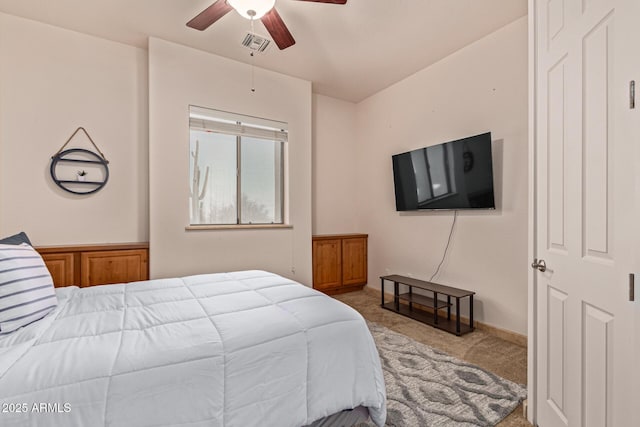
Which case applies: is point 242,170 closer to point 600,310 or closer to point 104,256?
point 104,256

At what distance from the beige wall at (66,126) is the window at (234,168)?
55 centimetres

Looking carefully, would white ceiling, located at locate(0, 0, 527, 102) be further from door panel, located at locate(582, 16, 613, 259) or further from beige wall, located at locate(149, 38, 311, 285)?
door panel, located at locate(582, 16, 613, 259)

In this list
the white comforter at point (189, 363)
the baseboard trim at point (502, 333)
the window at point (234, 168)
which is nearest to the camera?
the white comforter at point (189, 363)

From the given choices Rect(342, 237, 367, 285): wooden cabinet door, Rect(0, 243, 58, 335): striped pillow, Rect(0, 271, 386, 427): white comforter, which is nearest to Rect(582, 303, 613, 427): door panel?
Rect(0, 271, 386, 427): white comforter

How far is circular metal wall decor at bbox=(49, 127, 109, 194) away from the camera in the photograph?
2979mm

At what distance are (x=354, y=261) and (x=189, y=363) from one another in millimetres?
3562

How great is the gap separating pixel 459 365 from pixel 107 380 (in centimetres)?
228

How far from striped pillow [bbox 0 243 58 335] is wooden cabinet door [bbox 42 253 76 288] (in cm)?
137

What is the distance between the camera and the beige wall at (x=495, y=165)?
2844 mm

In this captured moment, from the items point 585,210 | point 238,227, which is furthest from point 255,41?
point 585,210

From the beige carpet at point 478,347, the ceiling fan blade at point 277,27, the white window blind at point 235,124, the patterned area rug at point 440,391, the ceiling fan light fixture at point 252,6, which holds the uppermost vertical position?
the ceiling fan blade at point 277,27

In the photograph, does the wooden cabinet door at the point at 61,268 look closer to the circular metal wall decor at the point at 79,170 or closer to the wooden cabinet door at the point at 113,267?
the wooden cabinet door at the point at 113,267

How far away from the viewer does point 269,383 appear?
127cm

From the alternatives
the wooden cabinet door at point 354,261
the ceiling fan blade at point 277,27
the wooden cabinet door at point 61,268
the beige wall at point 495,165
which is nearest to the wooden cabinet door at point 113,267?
the wooden cabinet door at point 61,268
